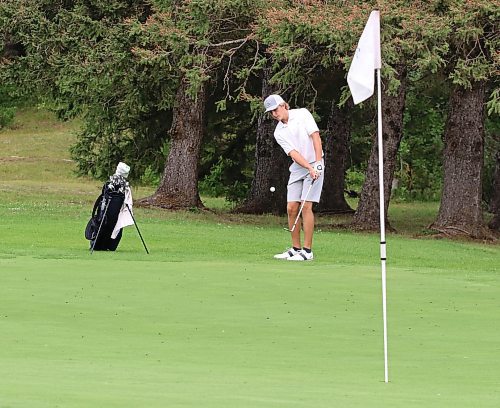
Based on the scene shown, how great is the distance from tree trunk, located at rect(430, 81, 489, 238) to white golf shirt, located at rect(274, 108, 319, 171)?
1242 centimetres

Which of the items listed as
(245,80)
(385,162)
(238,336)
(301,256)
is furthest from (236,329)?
(385,162)

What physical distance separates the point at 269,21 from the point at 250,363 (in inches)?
699

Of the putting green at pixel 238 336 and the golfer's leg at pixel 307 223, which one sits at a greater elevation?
the golfer's leg at pixel 307 223

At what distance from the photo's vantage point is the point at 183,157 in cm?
3209

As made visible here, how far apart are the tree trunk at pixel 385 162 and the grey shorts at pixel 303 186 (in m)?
12.2

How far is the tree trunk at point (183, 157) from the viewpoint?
3186cm

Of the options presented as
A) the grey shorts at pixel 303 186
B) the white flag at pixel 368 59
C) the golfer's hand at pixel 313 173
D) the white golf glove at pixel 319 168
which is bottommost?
the grey shorts at pixel 303 186

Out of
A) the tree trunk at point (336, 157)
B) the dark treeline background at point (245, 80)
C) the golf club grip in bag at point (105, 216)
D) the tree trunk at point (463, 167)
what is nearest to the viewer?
the golf club grip in bag at point (105, 216)

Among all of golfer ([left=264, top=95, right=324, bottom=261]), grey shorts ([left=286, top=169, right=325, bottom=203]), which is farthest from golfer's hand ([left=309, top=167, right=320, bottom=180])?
grey shorts ([left=286, top=169, right=325, bottom=203])

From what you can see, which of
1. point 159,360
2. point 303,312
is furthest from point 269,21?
point 159,360

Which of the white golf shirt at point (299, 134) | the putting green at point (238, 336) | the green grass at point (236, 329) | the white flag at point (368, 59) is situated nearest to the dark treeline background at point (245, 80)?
the green grass at point (236, 329)

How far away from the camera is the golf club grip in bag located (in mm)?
17500

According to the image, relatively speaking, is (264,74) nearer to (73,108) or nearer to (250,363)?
(73,108)

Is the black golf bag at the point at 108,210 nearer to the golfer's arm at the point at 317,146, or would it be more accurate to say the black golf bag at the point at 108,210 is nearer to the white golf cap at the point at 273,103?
the white golf cap at the point at 273,103
